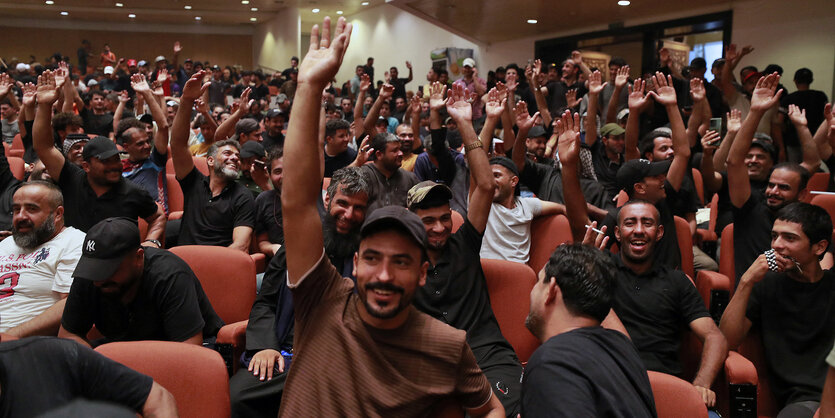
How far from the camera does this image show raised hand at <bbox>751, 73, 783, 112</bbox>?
11.4 feet

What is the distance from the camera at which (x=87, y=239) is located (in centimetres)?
231

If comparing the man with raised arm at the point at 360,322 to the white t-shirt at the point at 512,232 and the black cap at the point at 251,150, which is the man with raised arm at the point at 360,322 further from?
the black cap at the point at 251,150

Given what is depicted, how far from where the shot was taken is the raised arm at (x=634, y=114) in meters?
4.34

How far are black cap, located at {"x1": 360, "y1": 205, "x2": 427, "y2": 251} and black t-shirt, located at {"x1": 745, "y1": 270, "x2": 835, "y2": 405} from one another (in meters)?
1.82

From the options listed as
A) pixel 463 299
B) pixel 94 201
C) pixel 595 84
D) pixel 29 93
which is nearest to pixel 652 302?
pixel 463 299

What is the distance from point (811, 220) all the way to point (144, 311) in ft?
9.12

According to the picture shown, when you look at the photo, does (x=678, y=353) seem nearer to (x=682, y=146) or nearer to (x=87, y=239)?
(x=682, y=146)

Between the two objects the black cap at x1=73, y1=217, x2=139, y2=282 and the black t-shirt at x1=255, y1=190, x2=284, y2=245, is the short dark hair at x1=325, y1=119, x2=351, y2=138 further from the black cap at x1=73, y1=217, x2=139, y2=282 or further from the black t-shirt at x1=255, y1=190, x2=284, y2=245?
the black cap at x1=73, y1=217, x2=139, y2=282

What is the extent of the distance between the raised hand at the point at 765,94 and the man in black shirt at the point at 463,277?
1.85 meters

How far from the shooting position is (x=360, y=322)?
5.29 feet

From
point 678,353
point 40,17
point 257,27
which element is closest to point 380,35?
point 257,27

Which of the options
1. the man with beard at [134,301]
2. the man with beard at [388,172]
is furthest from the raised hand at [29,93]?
the man with beard at [134,301]

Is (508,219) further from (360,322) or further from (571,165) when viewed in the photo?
(360,322)

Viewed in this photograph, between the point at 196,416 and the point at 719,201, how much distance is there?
3818 millimetres
